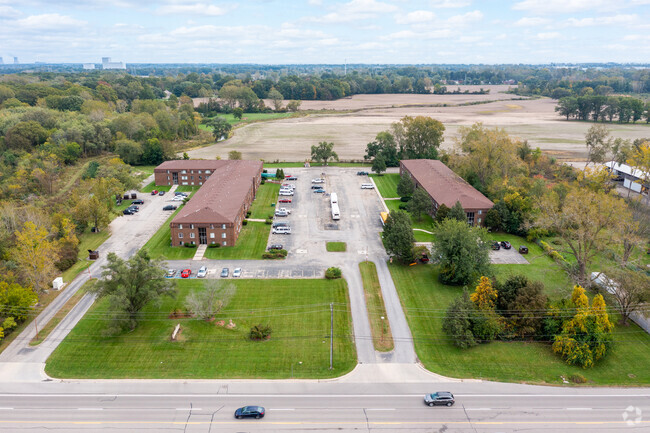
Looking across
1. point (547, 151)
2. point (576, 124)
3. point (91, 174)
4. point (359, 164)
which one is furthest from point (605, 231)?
point (576, 124)

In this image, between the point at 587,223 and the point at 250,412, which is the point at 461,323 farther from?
the point at 250,412

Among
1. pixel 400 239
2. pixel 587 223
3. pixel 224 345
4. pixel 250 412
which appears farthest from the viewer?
pixel 400 239

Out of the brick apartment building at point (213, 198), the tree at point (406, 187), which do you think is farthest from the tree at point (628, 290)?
the brick apartment building at point (213, 198)

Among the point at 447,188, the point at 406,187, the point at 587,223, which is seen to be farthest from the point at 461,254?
the point at 406,187

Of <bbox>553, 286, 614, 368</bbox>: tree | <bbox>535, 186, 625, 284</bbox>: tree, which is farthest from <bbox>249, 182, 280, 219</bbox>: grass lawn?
<bbox>553, 286, 614, 368</bbox>: tree

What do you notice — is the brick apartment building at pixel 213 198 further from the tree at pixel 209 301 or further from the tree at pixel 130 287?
the tree at pixel 130 287

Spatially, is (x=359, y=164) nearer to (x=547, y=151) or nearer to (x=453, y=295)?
(x=547, y=151)

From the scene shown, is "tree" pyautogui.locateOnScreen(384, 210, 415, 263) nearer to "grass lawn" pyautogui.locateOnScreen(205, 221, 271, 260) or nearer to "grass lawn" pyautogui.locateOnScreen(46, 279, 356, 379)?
"grass lawn" pyautogui.locateOnScreen(46, 279, 356, 379)
